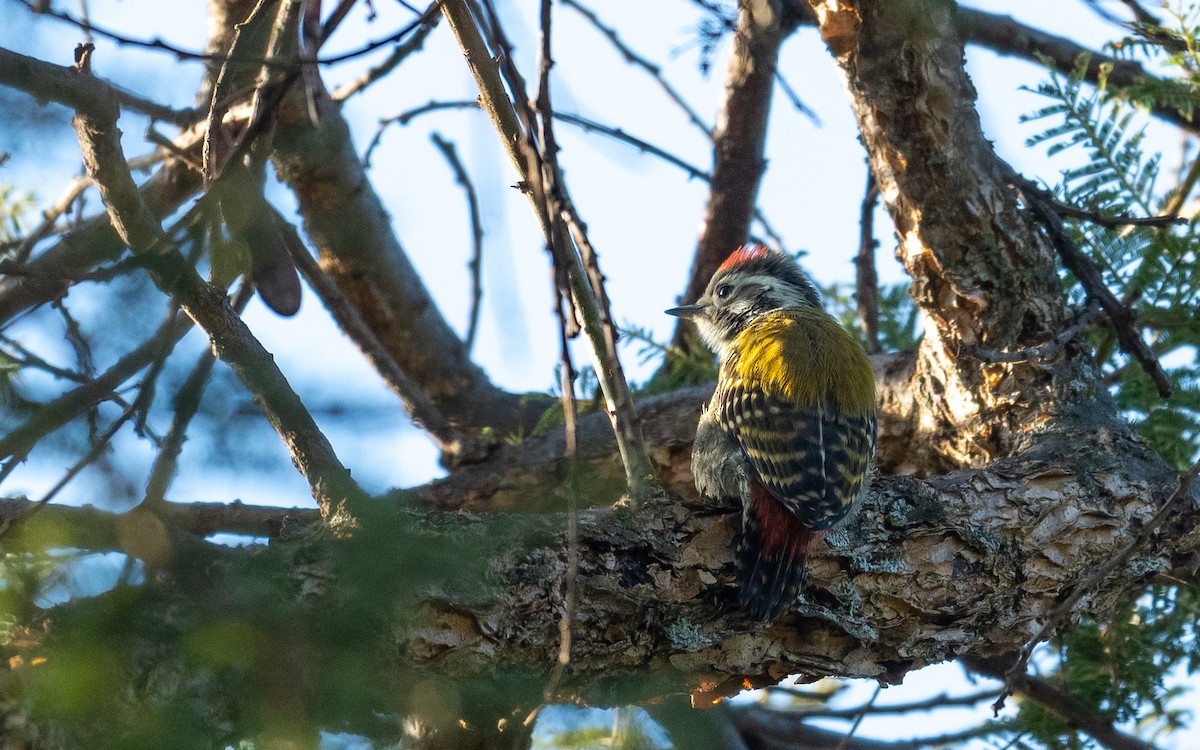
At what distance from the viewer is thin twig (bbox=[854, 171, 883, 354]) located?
5.61 metres

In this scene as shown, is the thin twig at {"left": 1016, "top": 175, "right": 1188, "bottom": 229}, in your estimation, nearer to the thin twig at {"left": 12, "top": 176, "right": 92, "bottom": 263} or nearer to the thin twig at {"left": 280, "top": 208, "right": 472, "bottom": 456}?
the thin twig at {"left": 280, "top": 208, "right": 472, "bottom": 456}

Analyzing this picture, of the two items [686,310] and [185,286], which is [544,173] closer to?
[185,286]

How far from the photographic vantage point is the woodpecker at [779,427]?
357 centimetres

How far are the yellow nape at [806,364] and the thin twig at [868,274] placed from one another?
1.76 ft

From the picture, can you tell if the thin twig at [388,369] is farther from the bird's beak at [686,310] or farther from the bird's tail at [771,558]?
the bird's tail at [771,558]

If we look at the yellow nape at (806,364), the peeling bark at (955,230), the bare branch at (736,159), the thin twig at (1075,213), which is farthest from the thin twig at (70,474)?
the bare branch at (736,159)

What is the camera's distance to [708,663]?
3551mm

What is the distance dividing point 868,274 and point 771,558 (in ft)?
8.68

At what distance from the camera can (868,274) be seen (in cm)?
570

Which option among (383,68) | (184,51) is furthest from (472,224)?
(184,51)

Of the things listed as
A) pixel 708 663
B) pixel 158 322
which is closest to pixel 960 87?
pixel 708 663

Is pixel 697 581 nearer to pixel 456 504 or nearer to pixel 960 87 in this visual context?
pixel 456 504

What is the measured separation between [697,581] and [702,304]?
2.84 m

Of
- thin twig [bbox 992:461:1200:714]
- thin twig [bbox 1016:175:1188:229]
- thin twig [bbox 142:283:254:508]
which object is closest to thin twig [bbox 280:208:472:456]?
thin twig [bbox 142:283:254:508]
